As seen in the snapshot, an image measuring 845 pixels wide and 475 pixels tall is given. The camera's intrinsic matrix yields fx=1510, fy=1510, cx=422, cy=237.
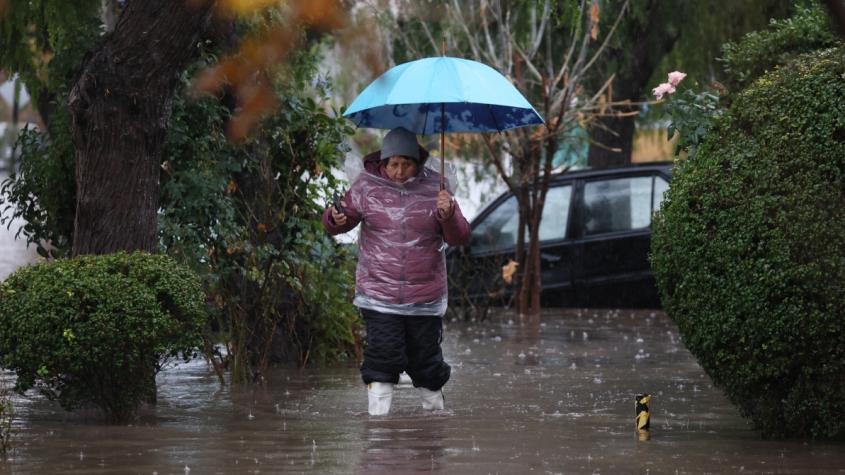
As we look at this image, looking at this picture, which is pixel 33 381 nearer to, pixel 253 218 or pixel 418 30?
pixel 253 218

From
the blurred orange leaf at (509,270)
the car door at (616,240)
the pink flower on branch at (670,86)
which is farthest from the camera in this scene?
the car door at (616,240)

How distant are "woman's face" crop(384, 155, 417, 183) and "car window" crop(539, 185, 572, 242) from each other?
8.14 m

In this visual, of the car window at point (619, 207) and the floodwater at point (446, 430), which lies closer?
the floodwater at point (446, 430)

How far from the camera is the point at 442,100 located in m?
8.00

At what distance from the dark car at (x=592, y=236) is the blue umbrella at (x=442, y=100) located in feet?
22.3

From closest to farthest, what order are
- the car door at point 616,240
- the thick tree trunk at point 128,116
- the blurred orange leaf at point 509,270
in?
the thick tree trunk at point 128,116, the blurred orange leaf at point 509,270, the car door at point 616,240

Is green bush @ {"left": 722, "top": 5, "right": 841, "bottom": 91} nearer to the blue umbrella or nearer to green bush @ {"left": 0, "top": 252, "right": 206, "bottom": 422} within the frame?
the blue umbrella

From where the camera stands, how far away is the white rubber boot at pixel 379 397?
8.23 metres

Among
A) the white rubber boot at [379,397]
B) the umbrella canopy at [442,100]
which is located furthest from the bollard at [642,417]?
the umbrella canopy at [442,100]

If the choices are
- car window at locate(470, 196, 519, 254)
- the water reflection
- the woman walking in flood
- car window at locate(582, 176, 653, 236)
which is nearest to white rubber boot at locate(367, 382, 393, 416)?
the woman walking in flood

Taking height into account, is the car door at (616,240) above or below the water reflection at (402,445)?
above

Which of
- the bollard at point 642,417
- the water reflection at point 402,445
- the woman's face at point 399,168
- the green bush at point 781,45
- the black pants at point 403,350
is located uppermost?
the green bush at point 781,45

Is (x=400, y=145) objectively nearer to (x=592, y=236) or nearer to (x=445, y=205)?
(x=445, y=205)

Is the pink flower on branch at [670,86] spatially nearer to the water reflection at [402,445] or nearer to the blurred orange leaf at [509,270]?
the water reflection at [402,445]
